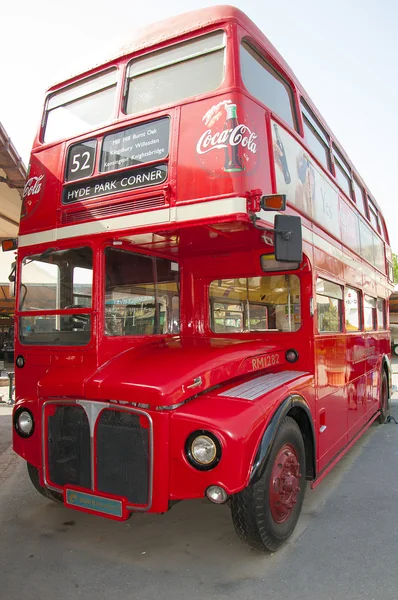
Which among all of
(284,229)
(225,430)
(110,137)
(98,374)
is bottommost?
(225,430)

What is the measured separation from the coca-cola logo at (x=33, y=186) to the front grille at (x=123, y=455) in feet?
7.43

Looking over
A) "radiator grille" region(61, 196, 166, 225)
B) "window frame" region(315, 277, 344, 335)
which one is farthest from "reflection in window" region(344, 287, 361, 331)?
"radiator grille" region(61, 196, 166, 225)

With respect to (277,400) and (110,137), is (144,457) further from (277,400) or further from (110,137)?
(110,137)

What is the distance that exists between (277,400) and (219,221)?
136cm

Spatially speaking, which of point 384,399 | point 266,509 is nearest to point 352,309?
point 384,399

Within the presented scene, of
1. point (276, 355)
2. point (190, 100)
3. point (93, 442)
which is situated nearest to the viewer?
point (93, 442)

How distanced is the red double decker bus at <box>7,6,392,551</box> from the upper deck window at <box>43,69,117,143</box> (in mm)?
18

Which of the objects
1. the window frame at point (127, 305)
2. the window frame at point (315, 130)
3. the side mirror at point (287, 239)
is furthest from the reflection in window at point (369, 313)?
the side mirror at point (287, 239)

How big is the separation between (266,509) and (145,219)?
229 cm

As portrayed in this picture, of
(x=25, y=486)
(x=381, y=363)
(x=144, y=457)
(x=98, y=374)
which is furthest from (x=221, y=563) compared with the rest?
(x=381, y=363)

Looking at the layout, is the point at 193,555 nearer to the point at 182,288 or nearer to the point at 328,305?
the point at 182,288

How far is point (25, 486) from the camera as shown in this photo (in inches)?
197

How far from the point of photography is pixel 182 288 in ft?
15.6

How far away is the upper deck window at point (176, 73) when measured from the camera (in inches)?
142
